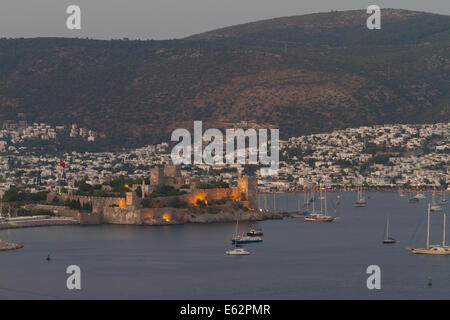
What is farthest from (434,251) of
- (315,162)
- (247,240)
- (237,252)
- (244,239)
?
(315,162)

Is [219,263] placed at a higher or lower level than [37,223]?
lower

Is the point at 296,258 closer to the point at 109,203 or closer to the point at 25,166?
the point at 109,203

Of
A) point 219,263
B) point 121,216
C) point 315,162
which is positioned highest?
point 315,162

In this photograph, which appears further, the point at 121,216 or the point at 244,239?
the point at 121,216

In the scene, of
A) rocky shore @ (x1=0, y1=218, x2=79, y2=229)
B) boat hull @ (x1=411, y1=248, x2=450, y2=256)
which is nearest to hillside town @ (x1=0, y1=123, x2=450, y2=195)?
rocky shore @ (x1=0, y1=218, x2=79, y2=229)

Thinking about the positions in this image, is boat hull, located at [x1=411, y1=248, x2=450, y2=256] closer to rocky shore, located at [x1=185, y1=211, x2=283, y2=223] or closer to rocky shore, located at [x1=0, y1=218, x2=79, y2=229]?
rocky shore, located at [x1=185, y1=211, x2=283, y2=223]

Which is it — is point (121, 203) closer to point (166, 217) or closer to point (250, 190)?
point (166, 217)

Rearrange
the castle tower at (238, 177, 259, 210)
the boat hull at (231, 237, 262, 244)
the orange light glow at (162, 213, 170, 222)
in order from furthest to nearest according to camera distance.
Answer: the castle tower at (238, 177, 259, 210)
the orange light glow at (162, 213, 170, 222)
the boat hull at (231, 237, 262, 244)

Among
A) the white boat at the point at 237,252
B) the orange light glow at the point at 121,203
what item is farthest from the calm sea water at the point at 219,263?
the orange light glow at the point at 121,203
